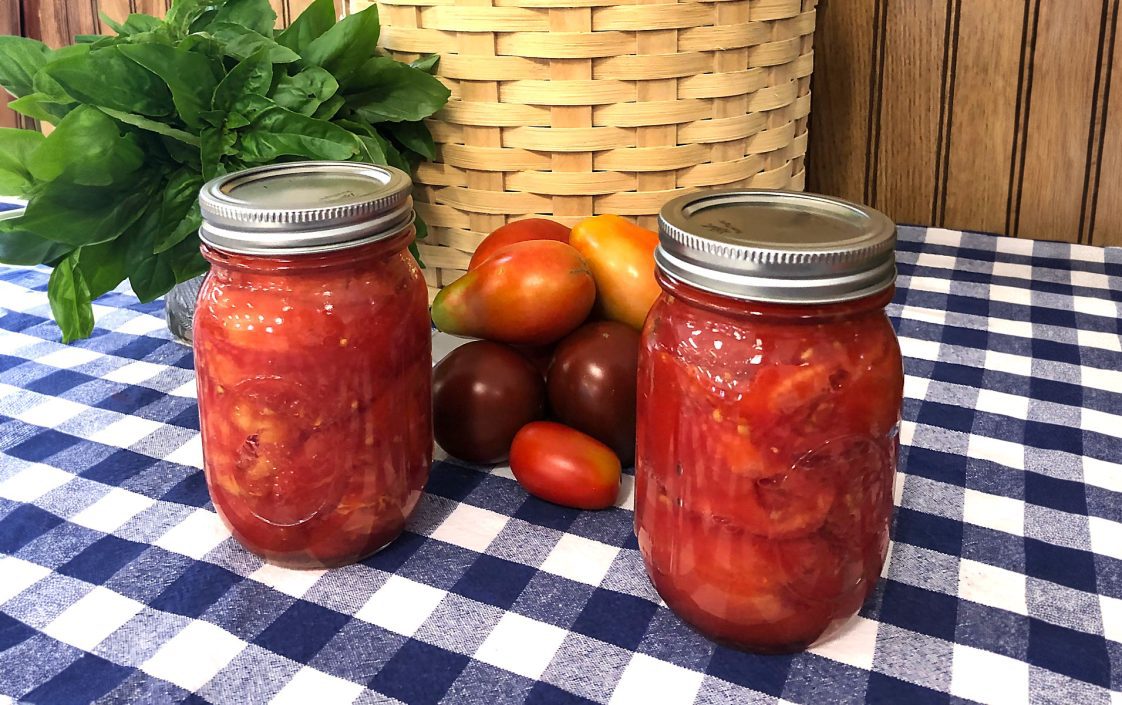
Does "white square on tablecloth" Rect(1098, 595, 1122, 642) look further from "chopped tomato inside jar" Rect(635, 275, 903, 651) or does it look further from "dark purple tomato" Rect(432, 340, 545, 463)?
"dark purple tomato" Rect(432, 340, 545, 463)

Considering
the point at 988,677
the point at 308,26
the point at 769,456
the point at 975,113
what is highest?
the point at 308,26

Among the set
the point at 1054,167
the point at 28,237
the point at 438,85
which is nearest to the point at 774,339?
the point at 438,85

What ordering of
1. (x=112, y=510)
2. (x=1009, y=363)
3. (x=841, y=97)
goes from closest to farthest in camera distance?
(x=112, y=510)
(x=1009, y=363)
(x=841, y=97)

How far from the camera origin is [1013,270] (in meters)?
1.07

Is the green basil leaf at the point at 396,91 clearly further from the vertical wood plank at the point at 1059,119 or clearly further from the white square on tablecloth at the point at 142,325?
the vertical wood plank at the point at 1059,119

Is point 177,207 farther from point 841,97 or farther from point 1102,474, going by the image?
point 841,97

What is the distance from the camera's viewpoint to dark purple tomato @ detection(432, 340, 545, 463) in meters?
0.68

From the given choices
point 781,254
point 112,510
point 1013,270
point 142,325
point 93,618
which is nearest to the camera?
point 781,254

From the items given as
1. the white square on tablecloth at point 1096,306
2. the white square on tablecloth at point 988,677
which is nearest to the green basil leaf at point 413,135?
the white square on tablecloth at point 988,677

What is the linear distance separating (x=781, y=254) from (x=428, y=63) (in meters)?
0.46

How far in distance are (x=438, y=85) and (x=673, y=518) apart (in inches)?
17.6

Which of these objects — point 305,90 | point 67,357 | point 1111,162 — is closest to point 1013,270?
point 1111,162

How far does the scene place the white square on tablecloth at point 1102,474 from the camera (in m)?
0.67

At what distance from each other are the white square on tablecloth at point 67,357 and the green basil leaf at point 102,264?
174 mm
